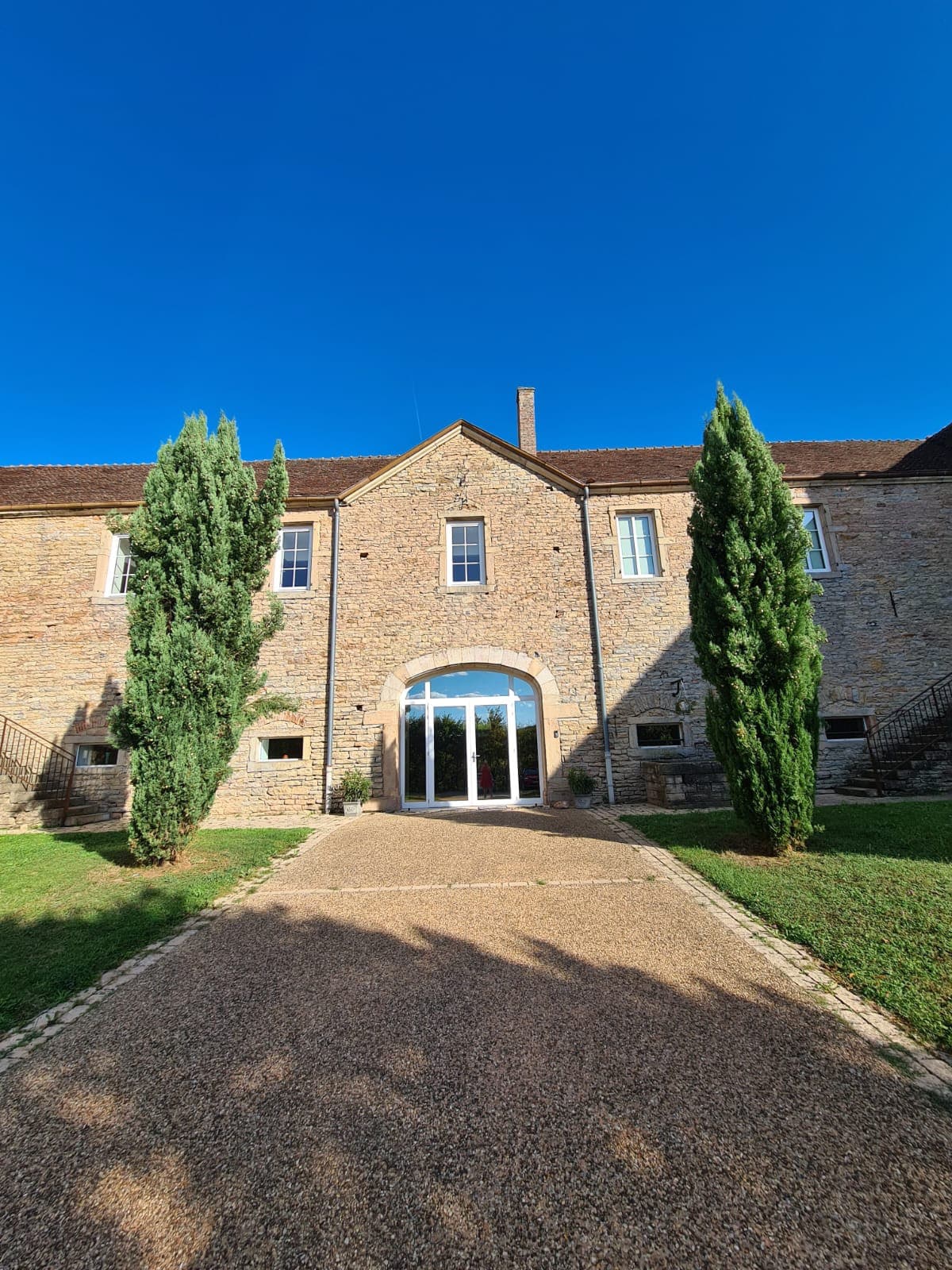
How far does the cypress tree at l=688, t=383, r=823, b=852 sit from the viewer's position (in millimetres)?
6172

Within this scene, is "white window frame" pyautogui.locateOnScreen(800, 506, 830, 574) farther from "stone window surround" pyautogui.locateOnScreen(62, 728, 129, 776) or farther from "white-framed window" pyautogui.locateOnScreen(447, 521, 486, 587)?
"stone window surround" pyautogui.locateOnScreen(62, 728, 129, 776)

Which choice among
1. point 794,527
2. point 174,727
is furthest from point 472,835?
point 794,527

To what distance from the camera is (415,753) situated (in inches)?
454

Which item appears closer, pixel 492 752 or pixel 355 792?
pixel 355 792

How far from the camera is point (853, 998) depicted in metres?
2.97

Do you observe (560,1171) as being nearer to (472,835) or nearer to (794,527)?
(472,835)

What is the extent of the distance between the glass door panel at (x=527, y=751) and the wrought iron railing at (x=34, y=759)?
885 cm

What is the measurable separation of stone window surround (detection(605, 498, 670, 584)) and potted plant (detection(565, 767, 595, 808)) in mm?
4382

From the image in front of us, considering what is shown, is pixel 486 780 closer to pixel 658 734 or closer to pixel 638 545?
pixel 658 734

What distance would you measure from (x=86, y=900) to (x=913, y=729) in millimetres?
14081

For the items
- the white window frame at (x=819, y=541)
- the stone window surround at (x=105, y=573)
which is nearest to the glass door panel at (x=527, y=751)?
the white window frame at (x=819, y=541)

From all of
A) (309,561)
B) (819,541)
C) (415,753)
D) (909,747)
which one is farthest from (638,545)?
(309,561)

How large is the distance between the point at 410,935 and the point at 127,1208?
2423 millimetres

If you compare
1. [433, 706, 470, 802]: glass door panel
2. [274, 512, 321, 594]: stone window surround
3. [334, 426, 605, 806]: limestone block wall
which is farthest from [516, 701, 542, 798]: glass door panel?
[274, 512, 321, 594]: stone window surround
